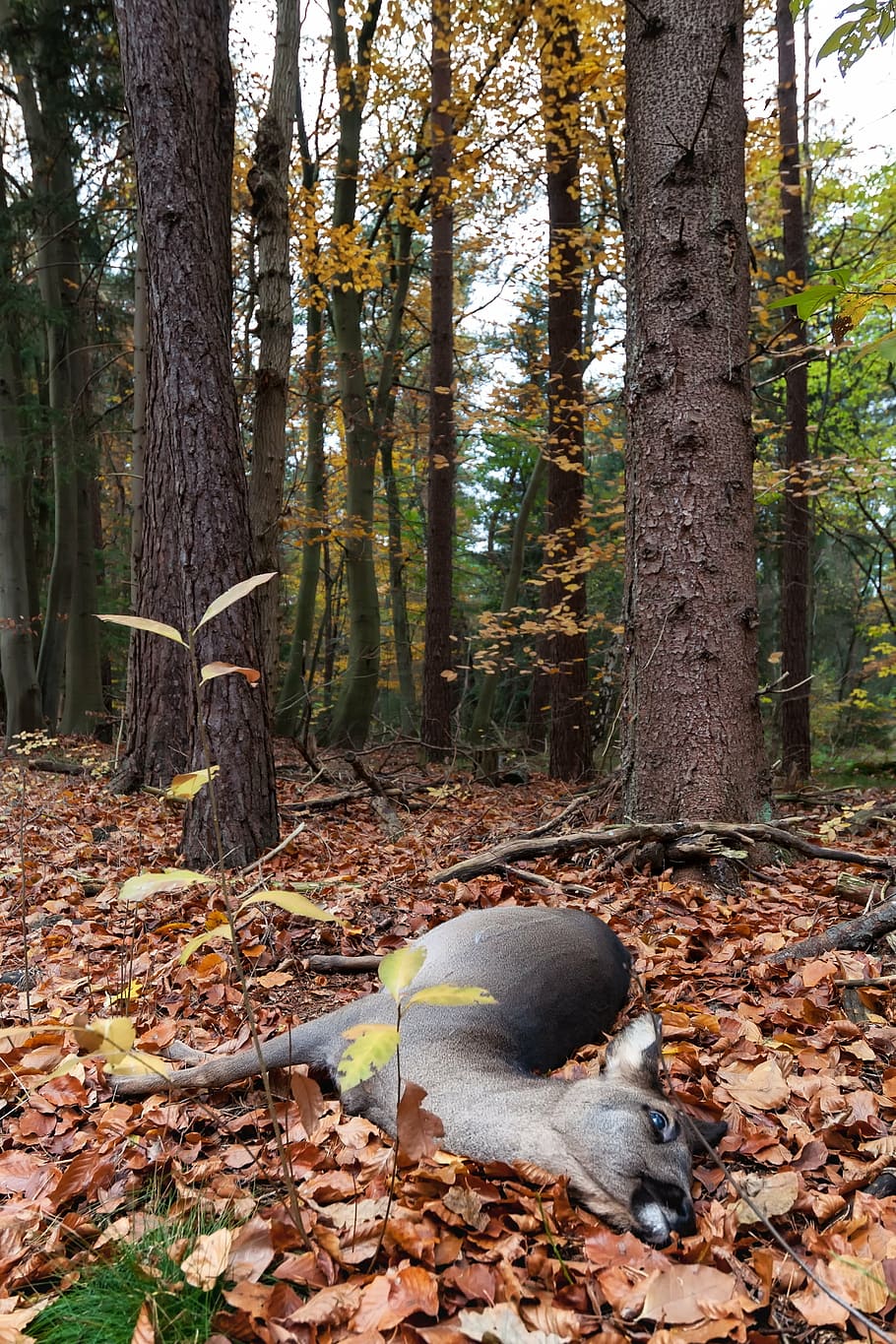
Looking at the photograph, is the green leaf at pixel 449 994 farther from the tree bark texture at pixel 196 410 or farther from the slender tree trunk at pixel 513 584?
the slender tree trunk at pixel 513 584

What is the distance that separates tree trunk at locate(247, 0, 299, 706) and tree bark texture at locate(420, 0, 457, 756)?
4873mm

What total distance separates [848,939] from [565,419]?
10511 mm

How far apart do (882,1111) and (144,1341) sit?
216cm

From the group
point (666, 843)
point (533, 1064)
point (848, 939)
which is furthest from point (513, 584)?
point (533, 1064)

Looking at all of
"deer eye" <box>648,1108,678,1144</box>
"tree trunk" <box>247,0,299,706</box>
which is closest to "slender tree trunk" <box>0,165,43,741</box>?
"tree trunk" <box>247,0,299,706</box>

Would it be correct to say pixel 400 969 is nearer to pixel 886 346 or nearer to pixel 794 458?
pixel 886 346

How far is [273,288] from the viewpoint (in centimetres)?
906

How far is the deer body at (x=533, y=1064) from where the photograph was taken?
2.21m

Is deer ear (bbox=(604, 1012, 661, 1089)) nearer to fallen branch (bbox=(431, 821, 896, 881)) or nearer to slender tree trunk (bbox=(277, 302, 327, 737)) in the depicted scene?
fallen branch (bbox=(431, 821, 896, 881))

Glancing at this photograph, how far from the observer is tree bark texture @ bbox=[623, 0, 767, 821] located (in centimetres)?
520

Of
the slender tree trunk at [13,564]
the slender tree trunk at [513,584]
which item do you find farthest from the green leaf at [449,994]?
Answer: the slender tree trunk at [13,564]

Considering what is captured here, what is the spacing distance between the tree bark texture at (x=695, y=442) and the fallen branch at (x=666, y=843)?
17 centimetres

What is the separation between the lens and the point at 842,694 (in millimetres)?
25328

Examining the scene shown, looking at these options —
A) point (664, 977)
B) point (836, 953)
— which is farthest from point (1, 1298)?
point (836, 953)
